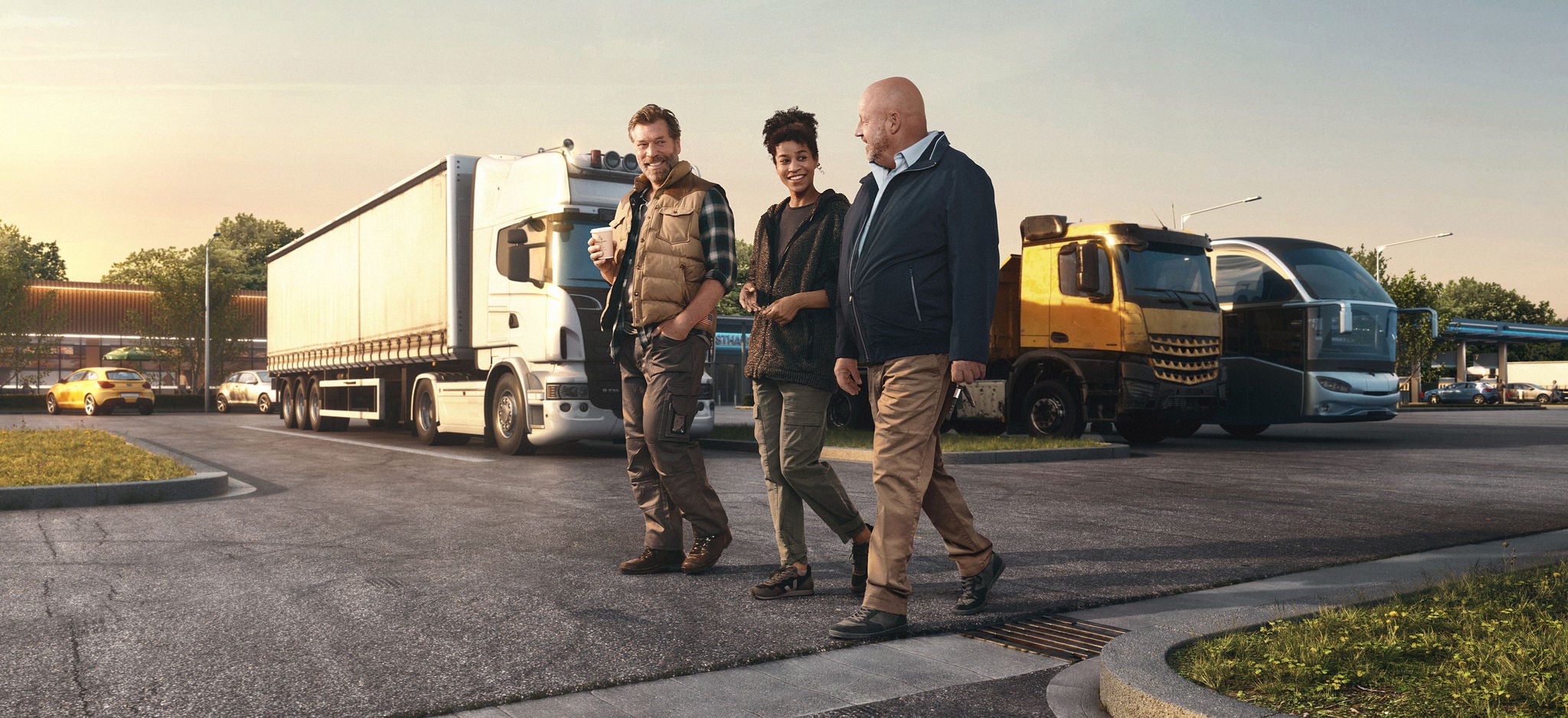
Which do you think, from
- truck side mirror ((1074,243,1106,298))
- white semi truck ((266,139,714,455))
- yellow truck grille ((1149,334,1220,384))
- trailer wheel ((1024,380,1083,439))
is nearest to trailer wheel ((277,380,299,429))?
white semi truck ((266,139,714,455))

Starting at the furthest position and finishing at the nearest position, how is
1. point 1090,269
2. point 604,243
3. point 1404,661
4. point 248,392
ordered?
point 248,392 < point 1090,269 < point 604,243 < point 1404,661

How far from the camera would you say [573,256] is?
11.9 m

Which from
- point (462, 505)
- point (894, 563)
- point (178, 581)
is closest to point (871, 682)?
point (894, 563)

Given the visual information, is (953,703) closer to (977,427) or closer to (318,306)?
(977,427)

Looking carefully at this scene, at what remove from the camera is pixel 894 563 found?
13.0 ft

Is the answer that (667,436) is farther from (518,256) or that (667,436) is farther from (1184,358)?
(1184,358)

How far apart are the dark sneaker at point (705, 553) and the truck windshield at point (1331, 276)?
1306cm

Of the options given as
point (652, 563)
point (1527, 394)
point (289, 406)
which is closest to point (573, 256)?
point (652, 563)

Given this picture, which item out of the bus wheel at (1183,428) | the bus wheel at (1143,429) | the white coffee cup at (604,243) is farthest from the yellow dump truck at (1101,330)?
the white coffee cup at (604,243)

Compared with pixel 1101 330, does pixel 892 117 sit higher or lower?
higher

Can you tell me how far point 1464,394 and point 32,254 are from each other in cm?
10260

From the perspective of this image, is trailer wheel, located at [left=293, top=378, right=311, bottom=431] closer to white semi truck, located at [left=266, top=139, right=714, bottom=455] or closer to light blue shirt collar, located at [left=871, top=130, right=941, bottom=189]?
white semi truck, located at [left=266, top=139, right=714, bottom=455]

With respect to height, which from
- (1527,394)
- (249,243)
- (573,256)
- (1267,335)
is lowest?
(1527,394)

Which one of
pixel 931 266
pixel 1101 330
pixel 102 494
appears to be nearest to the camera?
pixel 931 266
